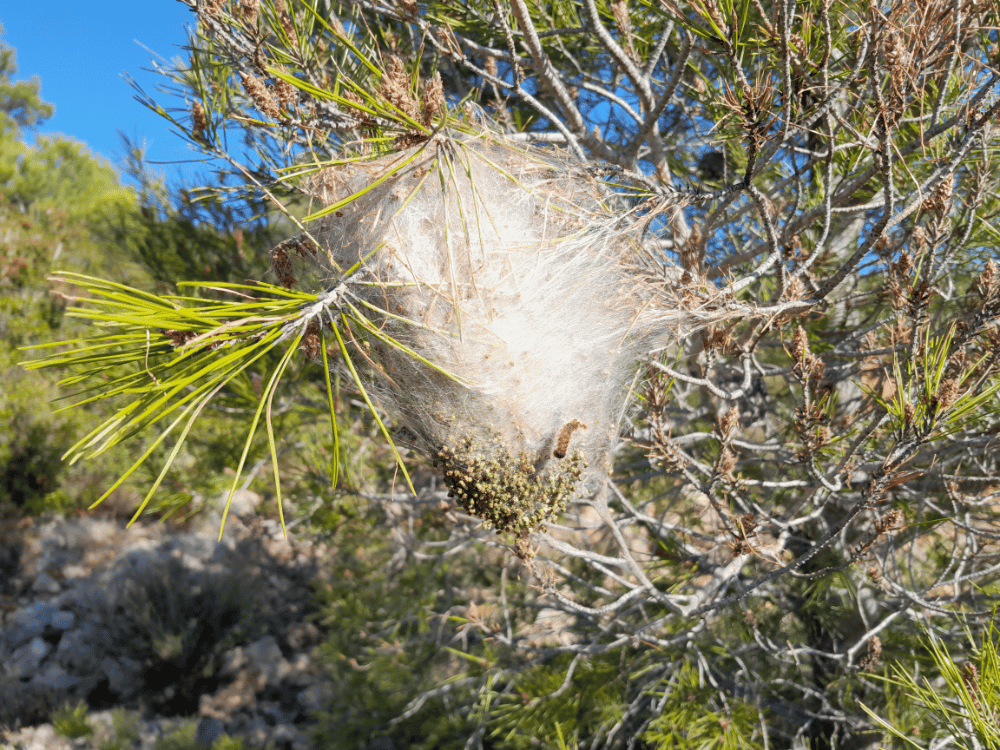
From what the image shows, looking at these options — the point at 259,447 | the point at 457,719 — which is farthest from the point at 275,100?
the point at 457,719

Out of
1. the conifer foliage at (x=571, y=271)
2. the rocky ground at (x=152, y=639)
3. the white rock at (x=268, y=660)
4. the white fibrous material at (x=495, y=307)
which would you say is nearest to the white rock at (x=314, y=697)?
the rocky ground at (x=152, y=639)

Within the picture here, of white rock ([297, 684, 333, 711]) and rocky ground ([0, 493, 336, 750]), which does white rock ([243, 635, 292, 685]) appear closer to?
rocky ground ([0, 493, 336, 750])

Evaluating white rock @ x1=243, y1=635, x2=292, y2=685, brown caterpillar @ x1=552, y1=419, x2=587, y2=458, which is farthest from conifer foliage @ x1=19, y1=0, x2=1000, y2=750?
white rock @ x1=243, y1=635, x2=292, y2=685

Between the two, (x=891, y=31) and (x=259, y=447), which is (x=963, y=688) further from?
(x=259, y=447)

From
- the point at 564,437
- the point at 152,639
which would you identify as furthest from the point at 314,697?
the point at 564,437

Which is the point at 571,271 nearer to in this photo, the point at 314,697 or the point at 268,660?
the point at 314,697

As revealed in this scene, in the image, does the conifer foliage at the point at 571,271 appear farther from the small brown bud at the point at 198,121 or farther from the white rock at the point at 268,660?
the white rock at the point at 268,660
